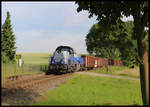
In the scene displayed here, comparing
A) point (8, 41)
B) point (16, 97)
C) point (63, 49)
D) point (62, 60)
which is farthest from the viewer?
point (8, 41)

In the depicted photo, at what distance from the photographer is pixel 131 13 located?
9266 millimetres

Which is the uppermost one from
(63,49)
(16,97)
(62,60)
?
(63,49)

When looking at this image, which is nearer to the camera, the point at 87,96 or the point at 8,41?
the point at 87,96

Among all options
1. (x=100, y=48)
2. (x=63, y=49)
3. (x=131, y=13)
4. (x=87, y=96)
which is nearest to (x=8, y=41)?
(x=63, y=49)

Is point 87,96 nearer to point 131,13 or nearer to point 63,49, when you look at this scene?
point 131,13

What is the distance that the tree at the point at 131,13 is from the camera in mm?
8719

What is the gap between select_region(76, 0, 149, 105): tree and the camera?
8.72m

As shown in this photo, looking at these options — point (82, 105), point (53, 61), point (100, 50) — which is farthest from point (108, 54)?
point (82, 105)

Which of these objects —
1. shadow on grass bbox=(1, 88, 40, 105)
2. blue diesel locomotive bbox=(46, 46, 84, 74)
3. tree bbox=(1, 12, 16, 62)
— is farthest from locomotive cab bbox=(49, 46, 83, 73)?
tree bbox=(1, 12, 16, 62)

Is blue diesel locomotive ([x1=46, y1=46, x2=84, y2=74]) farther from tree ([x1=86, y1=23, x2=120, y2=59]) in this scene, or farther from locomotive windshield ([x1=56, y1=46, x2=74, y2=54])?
tree ([x1=86, y1=23, x2=120, y2=59])

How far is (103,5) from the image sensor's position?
881cm

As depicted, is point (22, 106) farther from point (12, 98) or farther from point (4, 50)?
point (4, 50)

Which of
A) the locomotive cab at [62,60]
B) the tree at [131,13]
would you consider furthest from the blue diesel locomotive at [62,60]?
the tree at [131,13]

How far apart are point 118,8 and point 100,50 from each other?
76.0 m
